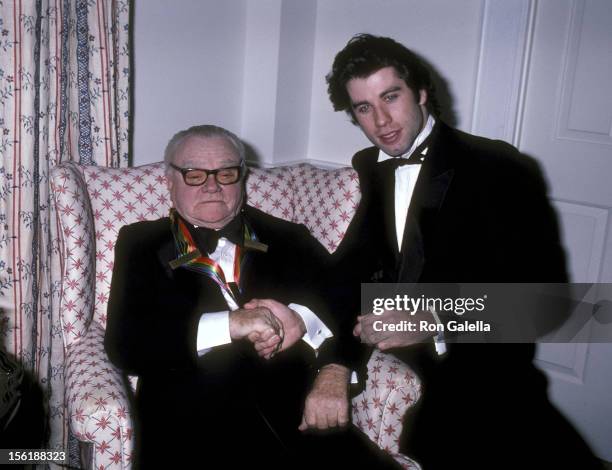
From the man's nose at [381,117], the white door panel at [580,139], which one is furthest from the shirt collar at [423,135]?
the white door panel at [580,139]

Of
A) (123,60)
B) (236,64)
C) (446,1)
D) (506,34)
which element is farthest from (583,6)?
(123,60)

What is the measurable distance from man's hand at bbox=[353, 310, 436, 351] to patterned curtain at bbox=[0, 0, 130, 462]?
1057 mm

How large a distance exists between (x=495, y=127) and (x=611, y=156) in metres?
0.46

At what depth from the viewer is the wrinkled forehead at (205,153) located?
176 cm

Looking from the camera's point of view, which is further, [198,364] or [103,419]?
[198,364]

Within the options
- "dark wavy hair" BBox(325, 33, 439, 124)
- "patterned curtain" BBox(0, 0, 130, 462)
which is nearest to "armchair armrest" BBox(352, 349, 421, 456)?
"dark wavy hair" BBox(325, 33, 439, 124)

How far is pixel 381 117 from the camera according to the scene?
1.78m

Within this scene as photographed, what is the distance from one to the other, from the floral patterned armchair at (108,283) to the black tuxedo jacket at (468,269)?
107mm

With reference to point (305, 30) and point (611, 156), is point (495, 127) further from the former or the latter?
point (305, 30)

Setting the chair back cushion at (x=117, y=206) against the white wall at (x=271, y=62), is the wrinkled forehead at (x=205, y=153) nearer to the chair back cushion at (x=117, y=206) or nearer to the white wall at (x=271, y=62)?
the chair back cushion at (x=117, y=206)

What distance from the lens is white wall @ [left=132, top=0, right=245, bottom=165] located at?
241cm

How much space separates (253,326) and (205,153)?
0.55 metres

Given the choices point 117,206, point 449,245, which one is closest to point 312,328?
point 449,245

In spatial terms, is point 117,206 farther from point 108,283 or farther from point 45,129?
point 45,129
